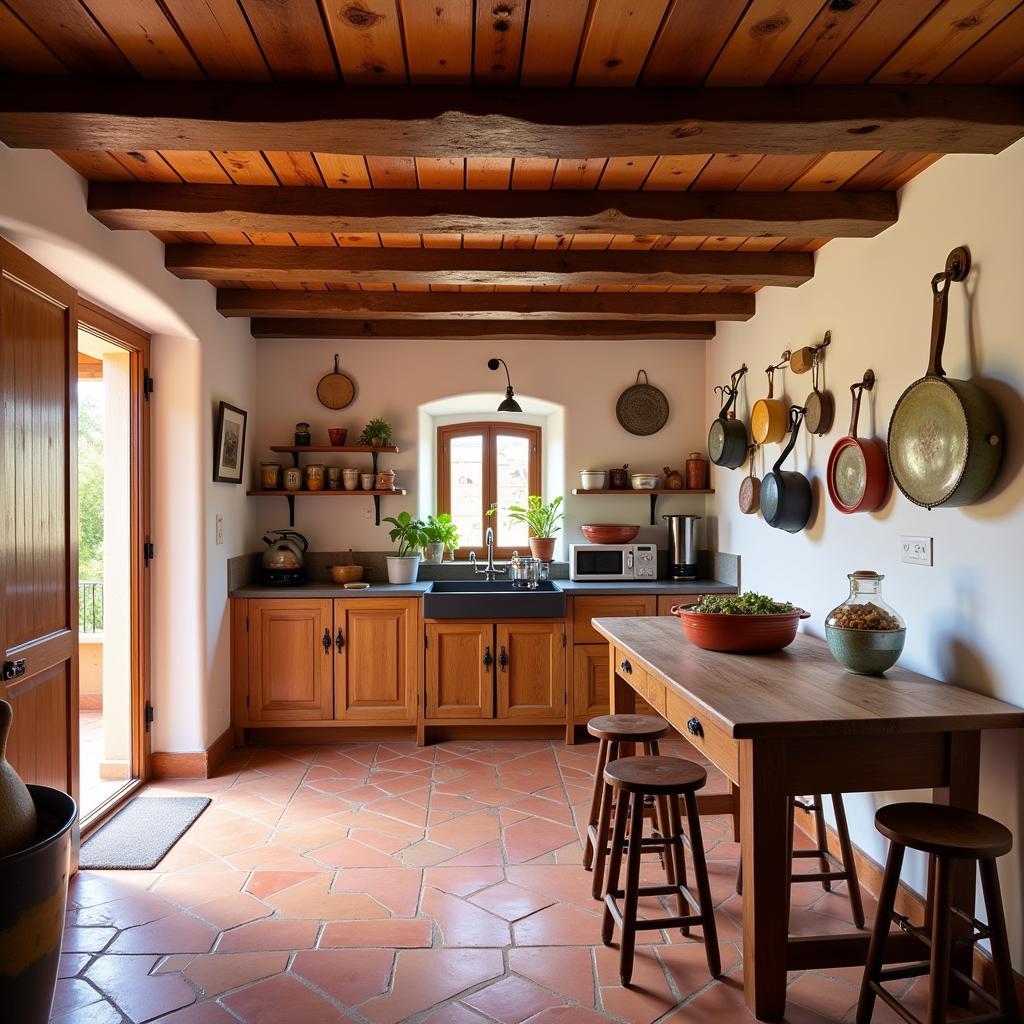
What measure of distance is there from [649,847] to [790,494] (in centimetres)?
173

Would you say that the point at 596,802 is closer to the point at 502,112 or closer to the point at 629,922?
the point at 629,922

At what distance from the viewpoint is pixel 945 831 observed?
1.92 metres

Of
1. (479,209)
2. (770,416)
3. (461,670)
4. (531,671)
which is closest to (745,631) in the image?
(770,416)

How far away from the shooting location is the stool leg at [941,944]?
6.09 ft

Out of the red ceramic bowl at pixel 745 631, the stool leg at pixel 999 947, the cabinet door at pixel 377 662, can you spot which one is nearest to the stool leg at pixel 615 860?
the red ceramic bowl at pixel 745 631

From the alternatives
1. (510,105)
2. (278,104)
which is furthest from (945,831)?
(278,104)

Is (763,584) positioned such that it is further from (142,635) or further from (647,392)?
(142,635)

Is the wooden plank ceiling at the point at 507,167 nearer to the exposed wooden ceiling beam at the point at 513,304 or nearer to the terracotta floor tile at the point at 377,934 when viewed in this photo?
the exposed wooden ceiling beam at the point at 513,304

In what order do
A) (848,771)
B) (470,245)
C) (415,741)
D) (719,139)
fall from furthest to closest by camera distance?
(415,741) → (470,245) → (719,139) → (848,771)

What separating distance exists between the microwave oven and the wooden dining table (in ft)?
8.52

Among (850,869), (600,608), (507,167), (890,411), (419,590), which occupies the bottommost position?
(850,869)

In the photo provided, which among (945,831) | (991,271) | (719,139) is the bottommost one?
(945,831)

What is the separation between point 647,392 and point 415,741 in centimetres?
264

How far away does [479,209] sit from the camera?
2.98 meters
